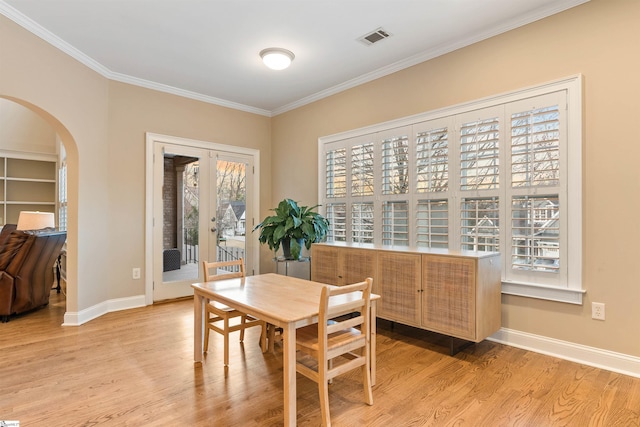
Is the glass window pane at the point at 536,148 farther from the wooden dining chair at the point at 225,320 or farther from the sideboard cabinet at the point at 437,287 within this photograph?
the wooden dining chair at the point at 225,320

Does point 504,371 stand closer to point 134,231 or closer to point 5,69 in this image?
point 134,231

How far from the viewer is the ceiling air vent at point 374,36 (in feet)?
10.5

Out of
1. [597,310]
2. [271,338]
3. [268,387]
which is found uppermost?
[597,310]

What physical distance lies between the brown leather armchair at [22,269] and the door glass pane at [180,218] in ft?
4.29

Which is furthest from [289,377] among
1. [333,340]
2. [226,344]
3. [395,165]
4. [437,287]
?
[395,165]

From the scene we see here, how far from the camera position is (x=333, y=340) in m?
2.02

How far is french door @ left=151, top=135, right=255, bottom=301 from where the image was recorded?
14.9 feet

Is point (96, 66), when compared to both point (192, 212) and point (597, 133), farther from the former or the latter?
point (597, 133)

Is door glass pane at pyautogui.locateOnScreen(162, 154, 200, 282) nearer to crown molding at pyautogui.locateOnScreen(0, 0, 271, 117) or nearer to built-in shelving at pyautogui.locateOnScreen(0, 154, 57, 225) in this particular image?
crown molding at pyautogui.locateOnScreen(0, 0, 271, 117)

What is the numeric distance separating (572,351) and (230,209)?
435 centimetres

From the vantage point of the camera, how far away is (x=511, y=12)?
2.86 metres

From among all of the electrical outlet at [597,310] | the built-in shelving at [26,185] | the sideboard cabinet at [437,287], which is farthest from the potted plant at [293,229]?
the built-in shelving at [26,185]

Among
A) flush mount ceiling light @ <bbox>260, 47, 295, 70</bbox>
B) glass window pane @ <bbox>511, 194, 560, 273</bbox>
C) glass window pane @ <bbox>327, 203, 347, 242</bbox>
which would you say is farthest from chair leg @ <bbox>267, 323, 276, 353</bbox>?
flush mount ceiling light @ <bbox>260, 47, 295, 70</bbox>

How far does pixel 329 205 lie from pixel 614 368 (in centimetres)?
323
